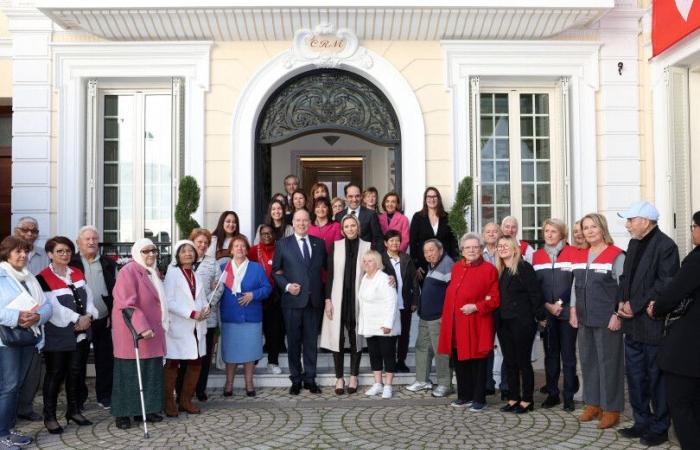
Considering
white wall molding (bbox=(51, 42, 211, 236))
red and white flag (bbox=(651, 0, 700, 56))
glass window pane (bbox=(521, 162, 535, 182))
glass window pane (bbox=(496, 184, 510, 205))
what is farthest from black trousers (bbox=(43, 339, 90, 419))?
red and white flag (bbox=(651, 0, 700, 56))

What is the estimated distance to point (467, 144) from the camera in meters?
8.15

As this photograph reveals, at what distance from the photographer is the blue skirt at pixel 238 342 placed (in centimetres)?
596

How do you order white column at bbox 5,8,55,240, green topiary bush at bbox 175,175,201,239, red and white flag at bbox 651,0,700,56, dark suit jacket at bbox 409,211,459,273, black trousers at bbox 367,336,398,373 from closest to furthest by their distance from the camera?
black trousers at bbox 367,336,398,373
red and white flag at bbox 651,0,700,56
dark suit jacket at bbox 409,211,459,273
green topiary bush at bbox 175,175,201,239
white column at bbox 5,8,55,240

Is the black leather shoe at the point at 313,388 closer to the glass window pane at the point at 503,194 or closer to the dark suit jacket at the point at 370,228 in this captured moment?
the dark suit jacket at the point at 370,228

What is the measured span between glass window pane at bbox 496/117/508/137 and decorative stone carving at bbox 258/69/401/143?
4.54 ft

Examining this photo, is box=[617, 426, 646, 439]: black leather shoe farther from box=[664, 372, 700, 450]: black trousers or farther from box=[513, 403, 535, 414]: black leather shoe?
box=[513, 403, 535, 414]: black leather shoe

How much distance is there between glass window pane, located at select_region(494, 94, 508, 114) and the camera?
849cm

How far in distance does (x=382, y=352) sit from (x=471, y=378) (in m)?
0.88

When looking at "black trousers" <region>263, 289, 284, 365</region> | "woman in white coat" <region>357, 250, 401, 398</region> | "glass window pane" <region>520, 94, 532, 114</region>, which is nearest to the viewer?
"woman in white coat" <region>357, 250, 401, 398</region>

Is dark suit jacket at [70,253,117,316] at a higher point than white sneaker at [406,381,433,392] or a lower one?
higher

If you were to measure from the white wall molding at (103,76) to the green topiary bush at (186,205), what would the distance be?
0.31 meters

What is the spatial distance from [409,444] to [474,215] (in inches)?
162

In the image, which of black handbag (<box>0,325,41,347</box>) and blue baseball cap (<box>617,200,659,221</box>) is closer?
black handbag (<box>0,325,41,347</box>)

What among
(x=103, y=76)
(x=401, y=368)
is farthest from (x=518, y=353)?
(x=103, y=76)
